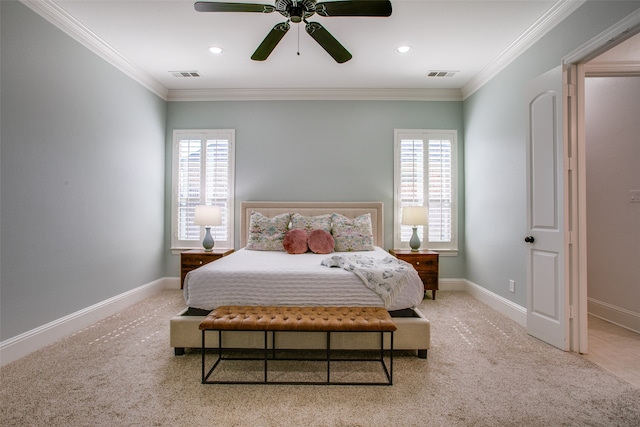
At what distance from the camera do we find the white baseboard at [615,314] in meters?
3.03

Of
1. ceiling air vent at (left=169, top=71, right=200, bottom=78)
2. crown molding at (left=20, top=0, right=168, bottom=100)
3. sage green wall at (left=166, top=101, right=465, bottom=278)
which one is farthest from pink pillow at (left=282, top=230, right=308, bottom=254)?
crown molding at (left=20, top=0, right=168, bottom=100)

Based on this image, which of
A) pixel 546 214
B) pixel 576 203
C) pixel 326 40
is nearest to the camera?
pixel 326 40

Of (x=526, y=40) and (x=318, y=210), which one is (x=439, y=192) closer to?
(x=318, y=210)

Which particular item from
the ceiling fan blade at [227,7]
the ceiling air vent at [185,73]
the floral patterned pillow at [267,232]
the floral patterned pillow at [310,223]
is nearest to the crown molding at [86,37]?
the ceiling air vent at [185,73]

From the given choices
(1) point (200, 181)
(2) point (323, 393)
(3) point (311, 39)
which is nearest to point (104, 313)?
(1) point (200, 181)

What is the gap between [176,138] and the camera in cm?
466

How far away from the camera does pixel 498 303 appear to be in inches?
142

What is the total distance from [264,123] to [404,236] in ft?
8.85

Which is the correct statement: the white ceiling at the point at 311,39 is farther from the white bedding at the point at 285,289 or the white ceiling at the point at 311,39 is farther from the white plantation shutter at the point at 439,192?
the white bedding at the point at 285,289

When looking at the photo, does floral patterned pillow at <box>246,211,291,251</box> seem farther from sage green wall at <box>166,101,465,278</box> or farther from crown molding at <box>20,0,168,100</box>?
crown molding at <box>20,0,168,100</box>

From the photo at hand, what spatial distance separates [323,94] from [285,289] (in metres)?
3.19

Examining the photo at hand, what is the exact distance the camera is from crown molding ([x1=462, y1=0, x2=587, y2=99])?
103 inches

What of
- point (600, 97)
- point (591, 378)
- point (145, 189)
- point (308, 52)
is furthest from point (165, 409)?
point (600, 97)

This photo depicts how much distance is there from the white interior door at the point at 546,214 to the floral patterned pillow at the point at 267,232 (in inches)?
106
